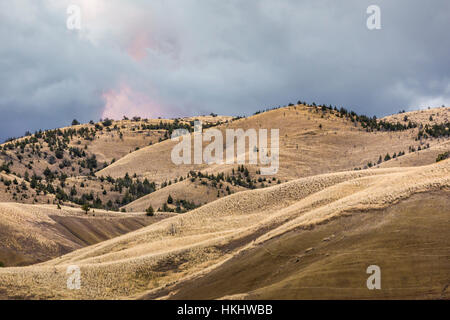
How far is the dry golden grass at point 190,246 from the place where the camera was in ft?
120

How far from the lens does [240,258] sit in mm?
36562

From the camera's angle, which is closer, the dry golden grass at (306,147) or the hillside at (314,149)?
the hillside at (314,149)

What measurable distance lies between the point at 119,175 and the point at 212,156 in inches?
810

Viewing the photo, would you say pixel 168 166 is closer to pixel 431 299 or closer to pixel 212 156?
pixel 212 156

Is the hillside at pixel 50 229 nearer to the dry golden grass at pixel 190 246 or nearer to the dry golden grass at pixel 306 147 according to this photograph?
the dry golden grass at pixel 190 246

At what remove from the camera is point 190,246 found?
42.7 m

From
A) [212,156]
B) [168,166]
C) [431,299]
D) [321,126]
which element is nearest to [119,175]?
[168,166]

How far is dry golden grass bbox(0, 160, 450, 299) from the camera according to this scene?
36688 mm

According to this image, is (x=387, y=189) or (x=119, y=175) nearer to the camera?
(x=387, y=189)

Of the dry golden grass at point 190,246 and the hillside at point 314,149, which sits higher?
the hillside at point 314,149

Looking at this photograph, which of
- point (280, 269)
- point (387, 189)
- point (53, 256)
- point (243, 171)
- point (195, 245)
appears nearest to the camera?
point (280, 269)

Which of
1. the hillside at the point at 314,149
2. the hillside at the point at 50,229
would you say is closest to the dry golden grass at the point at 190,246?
the hillside at the point at 50,229

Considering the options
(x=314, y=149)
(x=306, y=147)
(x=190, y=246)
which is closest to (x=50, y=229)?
(x=190, y=246)

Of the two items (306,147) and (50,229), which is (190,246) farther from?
(306,147)
